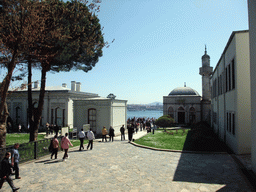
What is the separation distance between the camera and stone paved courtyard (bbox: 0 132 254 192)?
679 cm

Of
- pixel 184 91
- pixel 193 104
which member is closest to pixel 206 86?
pixel 193 104

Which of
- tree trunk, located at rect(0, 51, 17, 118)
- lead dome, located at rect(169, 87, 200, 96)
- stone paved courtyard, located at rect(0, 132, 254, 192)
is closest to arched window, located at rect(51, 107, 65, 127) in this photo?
stone paved courtyard, located at rect(0, 132, 254, 192)

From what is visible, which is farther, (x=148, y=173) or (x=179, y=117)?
(x=179, y=117)

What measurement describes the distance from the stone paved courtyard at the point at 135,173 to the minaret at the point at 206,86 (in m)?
23.1

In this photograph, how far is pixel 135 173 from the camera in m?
8.17

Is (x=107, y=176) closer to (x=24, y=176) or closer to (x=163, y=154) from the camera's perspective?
(x=24, y=176)

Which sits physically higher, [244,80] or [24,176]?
[244,80]

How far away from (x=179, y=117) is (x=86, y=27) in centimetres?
2408

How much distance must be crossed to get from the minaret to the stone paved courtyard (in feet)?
75.9

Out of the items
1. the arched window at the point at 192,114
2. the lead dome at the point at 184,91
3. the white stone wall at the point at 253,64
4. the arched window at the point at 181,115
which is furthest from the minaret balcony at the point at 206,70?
the white stone wall at the point at 253,64

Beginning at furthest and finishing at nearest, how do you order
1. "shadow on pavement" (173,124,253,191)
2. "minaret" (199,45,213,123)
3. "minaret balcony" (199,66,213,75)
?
1. "minaret balcony" (199,66,213,75)
2. "minaret" (199,45,213,123)
3. "shadow on pavement" (173,124,253,191)

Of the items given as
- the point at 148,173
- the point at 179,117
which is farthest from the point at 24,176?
the point at 179,117

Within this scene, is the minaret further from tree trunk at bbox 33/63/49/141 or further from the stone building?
tree trunk at bbox 33/63/49/141

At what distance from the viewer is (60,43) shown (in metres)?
13.5
